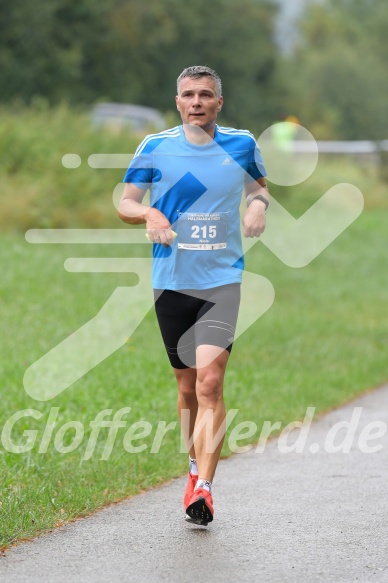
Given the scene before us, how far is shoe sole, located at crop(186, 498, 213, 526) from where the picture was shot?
21.5 ft

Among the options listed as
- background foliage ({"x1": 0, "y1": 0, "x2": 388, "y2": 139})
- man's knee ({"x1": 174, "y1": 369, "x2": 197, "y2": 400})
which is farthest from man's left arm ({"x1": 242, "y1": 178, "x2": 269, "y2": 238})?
background foliage ({"x1": 0, "y1": 0, "x2": 388, "y2": 139})

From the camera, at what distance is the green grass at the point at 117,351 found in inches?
316

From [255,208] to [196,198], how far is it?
33 cm

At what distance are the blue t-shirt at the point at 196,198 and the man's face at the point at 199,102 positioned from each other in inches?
3.6

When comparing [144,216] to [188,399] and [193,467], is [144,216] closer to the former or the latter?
[188,399]

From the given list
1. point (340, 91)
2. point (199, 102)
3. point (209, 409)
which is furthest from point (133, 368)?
point (340, 91)

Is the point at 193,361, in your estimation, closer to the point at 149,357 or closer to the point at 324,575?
the point at 324,575

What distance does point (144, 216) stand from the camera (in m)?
6.76

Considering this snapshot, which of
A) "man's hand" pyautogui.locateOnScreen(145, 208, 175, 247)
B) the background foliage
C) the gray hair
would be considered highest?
the background foliage

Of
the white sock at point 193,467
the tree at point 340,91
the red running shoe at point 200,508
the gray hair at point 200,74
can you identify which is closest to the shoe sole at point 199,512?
the red running shoe at point 200,508

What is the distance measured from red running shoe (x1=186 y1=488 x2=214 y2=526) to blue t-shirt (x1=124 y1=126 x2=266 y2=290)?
105 cm

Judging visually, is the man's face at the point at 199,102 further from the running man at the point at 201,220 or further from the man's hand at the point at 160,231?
the man's hand at the point at 160,231

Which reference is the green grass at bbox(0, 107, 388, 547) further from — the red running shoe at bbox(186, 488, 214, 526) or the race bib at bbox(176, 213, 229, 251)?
the race bib at bbox(176, 213, 229, 251)

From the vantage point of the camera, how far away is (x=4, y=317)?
14.7 m
